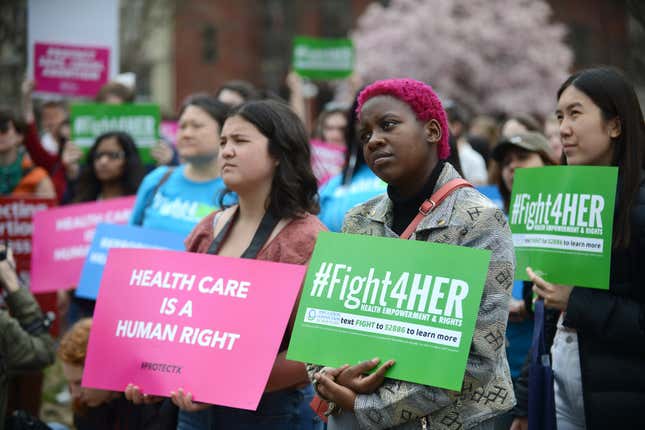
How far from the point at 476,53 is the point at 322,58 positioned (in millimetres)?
24267

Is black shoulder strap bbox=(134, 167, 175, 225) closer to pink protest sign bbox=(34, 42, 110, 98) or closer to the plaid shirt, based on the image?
the plaid shirt

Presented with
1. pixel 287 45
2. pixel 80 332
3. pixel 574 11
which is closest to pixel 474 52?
pixel 287 45

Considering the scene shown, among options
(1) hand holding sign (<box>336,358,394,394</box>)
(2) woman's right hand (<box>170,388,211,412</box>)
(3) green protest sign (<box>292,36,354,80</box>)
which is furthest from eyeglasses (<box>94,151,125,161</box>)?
(3) green protest sign (<box>292,36,354,80</box>)

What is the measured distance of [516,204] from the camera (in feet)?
13.6

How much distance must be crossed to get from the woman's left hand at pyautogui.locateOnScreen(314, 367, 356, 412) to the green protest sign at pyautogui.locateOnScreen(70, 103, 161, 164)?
4886mm

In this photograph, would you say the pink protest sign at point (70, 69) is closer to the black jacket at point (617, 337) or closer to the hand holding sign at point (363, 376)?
the black jacket at point (617, 337)

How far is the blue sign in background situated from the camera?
5211mm

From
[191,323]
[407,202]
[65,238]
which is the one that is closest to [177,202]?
[65,238]

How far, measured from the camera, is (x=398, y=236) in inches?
130

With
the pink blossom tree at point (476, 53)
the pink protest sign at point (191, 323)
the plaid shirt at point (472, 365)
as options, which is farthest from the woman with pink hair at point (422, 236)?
the pink blossom tree at point (476, 53)

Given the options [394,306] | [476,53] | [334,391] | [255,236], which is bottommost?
[334,391]

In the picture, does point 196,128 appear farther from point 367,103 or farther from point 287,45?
point 287,45

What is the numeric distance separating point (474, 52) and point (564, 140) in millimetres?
32111

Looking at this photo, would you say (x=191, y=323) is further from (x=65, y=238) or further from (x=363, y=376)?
(x=65, y=238)
